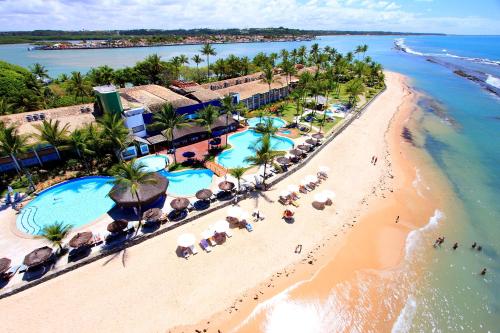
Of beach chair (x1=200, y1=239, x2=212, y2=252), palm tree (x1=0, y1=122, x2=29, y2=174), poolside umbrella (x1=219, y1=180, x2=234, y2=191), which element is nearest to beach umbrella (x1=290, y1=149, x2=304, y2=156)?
Result: poolside umbrella (x1=219, y1=180, x2=234, y2=191)

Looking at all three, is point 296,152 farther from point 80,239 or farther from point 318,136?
point 80,239

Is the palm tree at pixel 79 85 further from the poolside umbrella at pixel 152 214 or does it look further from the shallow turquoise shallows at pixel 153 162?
the poolside umbrella at pixel 152 214

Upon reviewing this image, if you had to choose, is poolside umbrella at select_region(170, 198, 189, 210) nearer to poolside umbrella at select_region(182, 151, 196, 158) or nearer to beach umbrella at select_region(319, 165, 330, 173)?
poolside umbrella at select_region(182, 151, 196, 158)

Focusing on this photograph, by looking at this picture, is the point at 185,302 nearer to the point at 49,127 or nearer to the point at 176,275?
the point at 176,275

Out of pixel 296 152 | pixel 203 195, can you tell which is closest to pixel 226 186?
pixel 203 195

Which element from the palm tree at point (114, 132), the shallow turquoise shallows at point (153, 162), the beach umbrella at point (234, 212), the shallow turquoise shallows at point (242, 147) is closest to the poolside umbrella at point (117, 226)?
the beach umbrella at point (234, 212)
